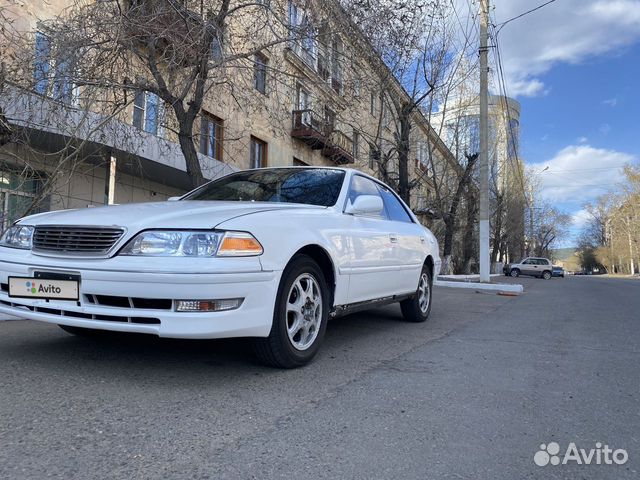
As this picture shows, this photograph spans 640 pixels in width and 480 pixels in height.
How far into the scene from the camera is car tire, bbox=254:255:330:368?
3.35 meters

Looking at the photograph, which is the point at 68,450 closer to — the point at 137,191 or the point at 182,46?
the point at 182,46

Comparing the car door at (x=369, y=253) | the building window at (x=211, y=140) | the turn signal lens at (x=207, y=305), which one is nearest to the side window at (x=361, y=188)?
the car door at (x=369, y=253)

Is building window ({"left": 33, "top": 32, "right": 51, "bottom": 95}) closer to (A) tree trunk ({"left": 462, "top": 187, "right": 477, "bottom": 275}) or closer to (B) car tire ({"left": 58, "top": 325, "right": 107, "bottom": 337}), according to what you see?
(B) car tire ({"left": 58, "top": 325, "right": 107, "bottom": 337})

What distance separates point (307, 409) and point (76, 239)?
183 cm

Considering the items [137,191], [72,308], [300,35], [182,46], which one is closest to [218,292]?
[72,308]

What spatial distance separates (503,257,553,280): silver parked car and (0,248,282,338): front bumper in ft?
118

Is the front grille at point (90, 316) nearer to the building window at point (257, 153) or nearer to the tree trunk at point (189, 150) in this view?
the tree trunk at point (189, 150)

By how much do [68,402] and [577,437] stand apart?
2743 mm

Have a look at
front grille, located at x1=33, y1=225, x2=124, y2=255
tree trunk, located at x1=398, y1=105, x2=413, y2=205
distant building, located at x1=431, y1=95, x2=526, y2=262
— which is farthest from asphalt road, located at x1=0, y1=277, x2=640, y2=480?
distant building, located at x1=431, y1=95, x2=526, y2=262

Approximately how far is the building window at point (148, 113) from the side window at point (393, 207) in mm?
5612

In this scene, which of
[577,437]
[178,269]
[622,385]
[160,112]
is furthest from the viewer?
[160,112]

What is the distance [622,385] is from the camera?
3.62m

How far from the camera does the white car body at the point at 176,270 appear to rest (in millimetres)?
2914

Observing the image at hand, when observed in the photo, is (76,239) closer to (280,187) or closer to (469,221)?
(280,187)
